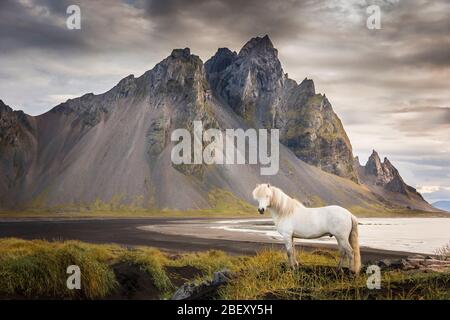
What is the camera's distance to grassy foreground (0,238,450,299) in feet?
39.4

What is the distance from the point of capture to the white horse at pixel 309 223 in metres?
15.0

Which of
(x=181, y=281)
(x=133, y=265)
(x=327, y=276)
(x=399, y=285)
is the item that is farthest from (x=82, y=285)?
(x=399, y=285)

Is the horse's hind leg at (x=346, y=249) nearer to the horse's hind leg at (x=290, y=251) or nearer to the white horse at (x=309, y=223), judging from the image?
the white horse at (x=309, y=223)

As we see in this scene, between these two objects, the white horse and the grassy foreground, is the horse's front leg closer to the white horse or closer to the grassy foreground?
the white horse

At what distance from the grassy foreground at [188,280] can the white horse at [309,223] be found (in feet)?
2.20

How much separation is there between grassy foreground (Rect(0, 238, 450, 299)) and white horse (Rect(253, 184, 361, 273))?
67 cm

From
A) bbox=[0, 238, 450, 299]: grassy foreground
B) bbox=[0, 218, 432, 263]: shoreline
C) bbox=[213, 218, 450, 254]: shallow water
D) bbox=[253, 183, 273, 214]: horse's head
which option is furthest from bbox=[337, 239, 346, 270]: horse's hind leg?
bbox=[213, 218, 450, 254]: shallow water

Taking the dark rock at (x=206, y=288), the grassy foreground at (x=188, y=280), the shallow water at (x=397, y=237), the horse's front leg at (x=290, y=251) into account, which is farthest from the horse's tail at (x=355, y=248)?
the shallow water at (x=397, y=237)

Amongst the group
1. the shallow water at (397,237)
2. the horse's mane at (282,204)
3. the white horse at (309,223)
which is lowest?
the shallow water at (397,237)

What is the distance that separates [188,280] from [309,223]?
7211mm

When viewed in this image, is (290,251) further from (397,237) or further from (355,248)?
(397,237)
